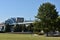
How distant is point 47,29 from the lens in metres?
60.8

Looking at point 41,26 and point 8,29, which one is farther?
point 8,29

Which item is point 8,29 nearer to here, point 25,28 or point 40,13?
point 25,28

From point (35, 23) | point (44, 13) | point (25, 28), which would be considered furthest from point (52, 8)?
point (25, 28)

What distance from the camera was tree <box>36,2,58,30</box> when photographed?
61.2 meters

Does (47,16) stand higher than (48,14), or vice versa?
(48,14)

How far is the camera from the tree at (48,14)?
61188 mm

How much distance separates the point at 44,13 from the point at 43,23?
323 cm

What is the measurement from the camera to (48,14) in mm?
63000

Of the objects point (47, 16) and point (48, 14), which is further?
point (48, 14)

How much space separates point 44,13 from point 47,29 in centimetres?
517

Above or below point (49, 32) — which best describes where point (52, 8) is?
above

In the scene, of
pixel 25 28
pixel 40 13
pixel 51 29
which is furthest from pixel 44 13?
pixel 25 28

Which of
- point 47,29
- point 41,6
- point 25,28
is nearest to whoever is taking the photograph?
point 47,29

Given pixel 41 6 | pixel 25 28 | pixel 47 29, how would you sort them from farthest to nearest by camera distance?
pixel 25 28, pixel 41 6, pixel 47 29
